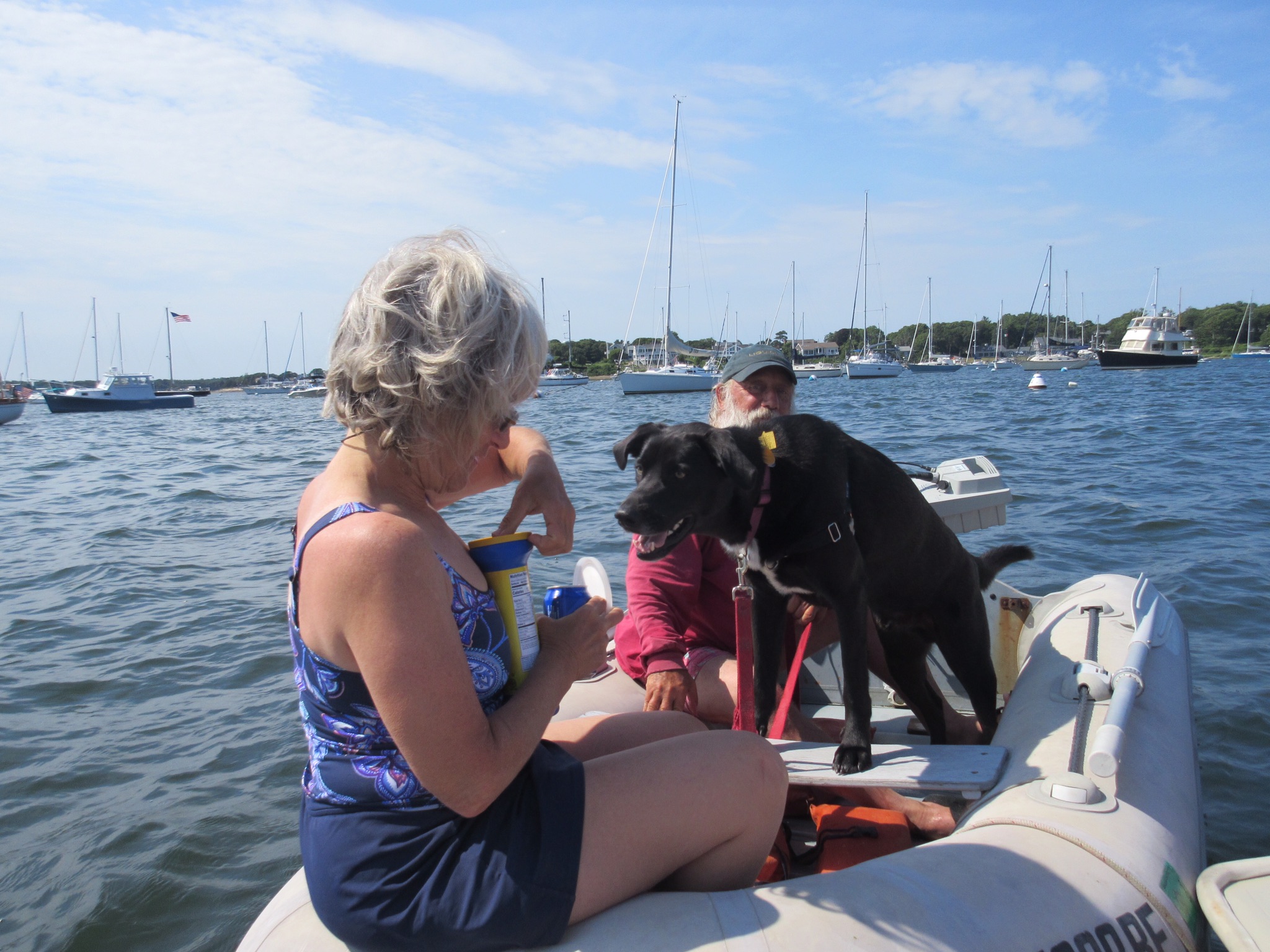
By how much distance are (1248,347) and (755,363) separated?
92.0 meters

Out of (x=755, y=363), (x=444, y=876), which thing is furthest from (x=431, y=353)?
(x=755, y=363)

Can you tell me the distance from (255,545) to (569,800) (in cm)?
770

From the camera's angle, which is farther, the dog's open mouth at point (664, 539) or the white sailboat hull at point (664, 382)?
the white sailboat hull at point (664, 382)

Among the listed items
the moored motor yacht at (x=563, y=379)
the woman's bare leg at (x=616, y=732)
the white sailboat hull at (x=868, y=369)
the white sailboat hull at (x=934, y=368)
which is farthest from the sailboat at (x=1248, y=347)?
the woman's bare leg at (x=616, y=732)

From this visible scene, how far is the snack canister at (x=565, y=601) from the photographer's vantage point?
5.69 ft

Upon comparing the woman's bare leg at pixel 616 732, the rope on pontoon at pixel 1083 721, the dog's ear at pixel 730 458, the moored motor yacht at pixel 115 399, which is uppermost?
the dog's ear at pixel 730 458

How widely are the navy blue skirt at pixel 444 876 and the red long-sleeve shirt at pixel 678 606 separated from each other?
4.74 ft

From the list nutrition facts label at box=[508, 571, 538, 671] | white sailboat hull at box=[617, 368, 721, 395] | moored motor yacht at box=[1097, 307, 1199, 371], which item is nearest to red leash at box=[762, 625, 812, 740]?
nutrition facts label at box=[508, 571, 538, 671]

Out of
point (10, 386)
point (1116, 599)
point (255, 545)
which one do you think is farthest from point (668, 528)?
point (10, 386)

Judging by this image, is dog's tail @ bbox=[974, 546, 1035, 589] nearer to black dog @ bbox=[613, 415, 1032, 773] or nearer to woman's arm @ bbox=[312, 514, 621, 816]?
black dog @ bbox=[613, 415, 1032, 773]

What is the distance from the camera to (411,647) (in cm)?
123

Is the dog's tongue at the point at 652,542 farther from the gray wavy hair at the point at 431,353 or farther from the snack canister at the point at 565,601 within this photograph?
the gray wavy hair at the point at 431,353

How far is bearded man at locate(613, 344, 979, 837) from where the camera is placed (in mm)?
2785

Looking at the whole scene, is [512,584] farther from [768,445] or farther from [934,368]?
[934,368]
